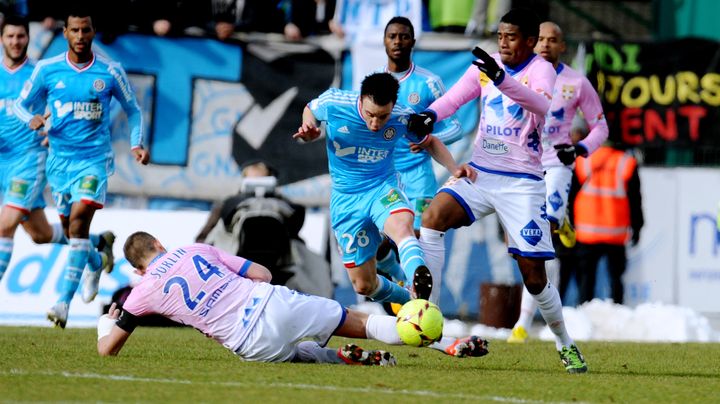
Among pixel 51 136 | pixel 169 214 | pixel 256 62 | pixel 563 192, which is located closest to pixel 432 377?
pixel 563 192

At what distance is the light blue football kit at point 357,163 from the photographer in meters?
9.76

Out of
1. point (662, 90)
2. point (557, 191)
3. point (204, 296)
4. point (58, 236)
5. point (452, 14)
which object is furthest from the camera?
point (662, 90)

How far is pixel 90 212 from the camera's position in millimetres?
12094

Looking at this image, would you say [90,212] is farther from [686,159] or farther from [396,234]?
[686,159]

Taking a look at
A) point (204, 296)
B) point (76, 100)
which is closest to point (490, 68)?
point (204, 296)

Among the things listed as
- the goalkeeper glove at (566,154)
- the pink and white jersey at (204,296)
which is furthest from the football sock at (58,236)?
the goalkeeper glove at (566,154)

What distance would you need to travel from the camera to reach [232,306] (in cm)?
853

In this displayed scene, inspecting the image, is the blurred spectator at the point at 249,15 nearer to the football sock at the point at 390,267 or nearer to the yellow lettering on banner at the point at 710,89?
the yellow lettering on banner at the point at 710,89

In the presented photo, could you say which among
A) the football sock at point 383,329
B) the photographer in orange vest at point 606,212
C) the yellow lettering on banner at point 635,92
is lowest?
the photographer in orange vest at point 606,212

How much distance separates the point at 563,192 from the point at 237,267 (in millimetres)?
4469

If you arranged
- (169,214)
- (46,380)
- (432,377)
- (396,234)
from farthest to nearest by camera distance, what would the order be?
(169,214)
(396,234)
(432,377)
(46,380)

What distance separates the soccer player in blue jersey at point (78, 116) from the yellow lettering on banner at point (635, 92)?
273 inches

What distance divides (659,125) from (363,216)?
807 cm

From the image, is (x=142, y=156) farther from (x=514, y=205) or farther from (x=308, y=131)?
(x=514, y=205)
